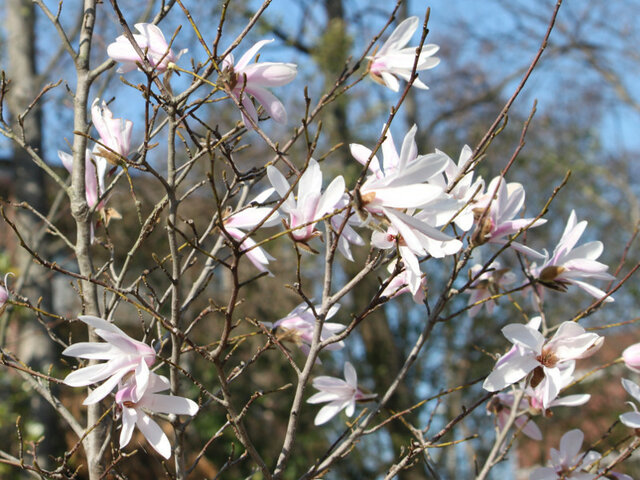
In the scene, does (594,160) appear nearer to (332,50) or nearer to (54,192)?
(332,50)

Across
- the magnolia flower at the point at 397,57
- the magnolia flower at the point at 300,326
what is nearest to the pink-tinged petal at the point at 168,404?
the magnolia flower at the point at 300,326

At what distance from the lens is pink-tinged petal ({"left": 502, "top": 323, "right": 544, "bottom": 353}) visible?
107 centimetres

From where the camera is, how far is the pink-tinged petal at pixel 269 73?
1104mm

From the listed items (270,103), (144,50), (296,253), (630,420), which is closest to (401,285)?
(296,253)

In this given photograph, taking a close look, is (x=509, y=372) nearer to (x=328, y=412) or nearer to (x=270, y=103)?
(x=328, y=412)

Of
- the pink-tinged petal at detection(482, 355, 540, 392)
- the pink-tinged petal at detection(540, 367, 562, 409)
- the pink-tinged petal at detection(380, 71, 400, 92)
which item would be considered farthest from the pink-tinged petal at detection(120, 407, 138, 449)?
the pink-tinged petal at detection(380, 71, 400, 92)

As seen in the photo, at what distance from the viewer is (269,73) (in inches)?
43.6

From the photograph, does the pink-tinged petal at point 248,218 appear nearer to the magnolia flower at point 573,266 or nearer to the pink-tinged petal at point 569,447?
the magnolia flower at point 573,266

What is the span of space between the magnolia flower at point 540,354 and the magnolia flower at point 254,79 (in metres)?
0.56

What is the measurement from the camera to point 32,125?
3568mm

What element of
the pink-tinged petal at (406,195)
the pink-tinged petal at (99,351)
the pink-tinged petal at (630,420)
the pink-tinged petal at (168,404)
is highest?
the pink-tinged petal at (406,195)

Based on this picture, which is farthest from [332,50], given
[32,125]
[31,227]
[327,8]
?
[31,227]

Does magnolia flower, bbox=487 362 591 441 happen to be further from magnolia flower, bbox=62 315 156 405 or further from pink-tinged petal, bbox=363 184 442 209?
magnolia flower, bbox=62 315 156 405

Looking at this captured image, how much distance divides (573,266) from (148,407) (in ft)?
2.68
